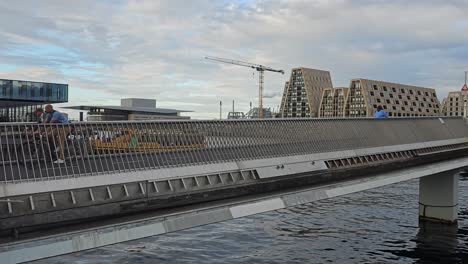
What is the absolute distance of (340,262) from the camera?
57.3 ft

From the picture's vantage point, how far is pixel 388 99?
159 meters

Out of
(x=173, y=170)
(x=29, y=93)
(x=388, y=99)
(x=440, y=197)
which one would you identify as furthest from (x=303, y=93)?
(x=173, y=170)

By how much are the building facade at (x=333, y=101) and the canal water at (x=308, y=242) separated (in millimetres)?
136983

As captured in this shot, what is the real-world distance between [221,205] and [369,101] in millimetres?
145632

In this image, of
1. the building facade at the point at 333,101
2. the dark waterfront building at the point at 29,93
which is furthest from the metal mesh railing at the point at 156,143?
the building facade at the point at 333,101

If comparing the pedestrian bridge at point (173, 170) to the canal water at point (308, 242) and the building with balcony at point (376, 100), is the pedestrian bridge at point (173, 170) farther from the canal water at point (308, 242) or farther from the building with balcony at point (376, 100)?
the building with balcony at point (376, 100)

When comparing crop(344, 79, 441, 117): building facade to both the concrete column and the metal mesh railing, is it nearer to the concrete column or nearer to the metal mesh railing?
the concrete column

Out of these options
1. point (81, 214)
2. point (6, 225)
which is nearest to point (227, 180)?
point (81, 214)

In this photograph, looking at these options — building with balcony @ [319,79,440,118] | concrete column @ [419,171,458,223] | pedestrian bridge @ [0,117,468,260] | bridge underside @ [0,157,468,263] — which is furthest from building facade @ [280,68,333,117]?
bridge underside @ [0,157,468,263]

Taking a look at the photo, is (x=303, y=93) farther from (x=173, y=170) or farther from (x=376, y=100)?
(x=173, y=170)

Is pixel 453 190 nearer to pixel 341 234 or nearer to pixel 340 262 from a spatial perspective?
pixel 341 234

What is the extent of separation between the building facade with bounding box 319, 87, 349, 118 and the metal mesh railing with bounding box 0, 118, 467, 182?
14511 centimetres

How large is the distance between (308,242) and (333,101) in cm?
15296

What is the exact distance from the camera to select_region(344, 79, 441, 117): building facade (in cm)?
15088
